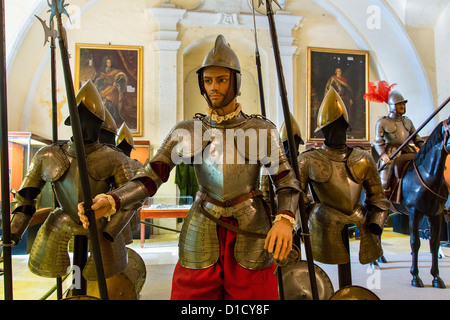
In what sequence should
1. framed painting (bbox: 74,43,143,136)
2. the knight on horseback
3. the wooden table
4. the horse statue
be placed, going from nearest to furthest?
the horse statue, the knight on horseback, the wooden table, framed painting (bbox: 74,43,143,136)

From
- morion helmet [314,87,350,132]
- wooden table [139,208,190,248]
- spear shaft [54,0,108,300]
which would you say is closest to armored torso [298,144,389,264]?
morion helmet [314,87,350,132]

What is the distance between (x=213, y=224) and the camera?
163cm

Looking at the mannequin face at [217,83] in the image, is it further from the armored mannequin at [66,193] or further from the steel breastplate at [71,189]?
the steel breastplate at [71,189]

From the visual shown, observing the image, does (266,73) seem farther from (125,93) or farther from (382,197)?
(382,197)

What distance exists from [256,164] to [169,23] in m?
6.67

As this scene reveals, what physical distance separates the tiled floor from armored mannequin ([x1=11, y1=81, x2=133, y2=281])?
1.40 meters

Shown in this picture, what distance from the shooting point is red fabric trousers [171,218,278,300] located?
157cm

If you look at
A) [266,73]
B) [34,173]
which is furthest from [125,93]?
[34,173]

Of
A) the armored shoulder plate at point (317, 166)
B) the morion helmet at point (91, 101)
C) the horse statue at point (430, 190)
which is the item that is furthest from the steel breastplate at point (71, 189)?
the horse statue at point (430, 190)

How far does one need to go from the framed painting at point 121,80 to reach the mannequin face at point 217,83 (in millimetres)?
5990

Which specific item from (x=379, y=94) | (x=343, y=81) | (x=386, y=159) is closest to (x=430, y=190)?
(x=386, y=159)

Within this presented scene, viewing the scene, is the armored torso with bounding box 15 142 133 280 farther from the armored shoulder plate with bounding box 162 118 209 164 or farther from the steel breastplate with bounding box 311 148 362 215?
the steel breastplate with bounding box 311 148 362 215

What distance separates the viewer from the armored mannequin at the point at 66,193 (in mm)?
2061
